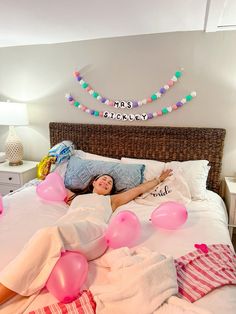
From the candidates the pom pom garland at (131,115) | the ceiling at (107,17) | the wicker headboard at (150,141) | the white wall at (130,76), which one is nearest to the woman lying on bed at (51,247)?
the wicker headboard at (150,141)

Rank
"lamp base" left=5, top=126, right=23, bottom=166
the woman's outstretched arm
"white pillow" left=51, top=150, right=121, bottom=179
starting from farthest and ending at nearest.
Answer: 1. "lamp base" left=5, top=126, right=23, bottom=166
2. "white pillow" left=51, top=150, right=121, bottom=179
3. the woman's outstretched arm

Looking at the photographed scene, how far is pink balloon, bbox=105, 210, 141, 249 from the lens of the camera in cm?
130

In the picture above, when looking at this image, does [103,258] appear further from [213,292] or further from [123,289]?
[213,292]

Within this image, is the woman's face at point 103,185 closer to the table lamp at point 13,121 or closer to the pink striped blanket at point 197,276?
the pink striped blanket at point 197,276

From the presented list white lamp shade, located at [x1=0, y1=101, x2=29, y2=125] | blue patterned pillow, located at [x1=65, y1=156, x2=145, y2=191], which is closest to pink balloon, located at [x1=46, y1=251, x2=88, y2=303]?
blue patterned pillow, located at [x1=65, y1=156, x2=145, y2=191]

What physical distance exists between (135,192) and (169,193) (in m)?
0.28

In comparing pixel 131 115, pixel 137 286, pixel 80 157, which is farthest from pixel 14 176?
pixel 137 286

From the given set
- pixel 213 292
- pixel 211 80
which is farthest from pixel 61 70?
pixel 213 292

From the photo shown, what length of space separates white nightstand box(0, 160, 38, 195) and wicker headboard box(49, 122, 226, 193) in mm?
470

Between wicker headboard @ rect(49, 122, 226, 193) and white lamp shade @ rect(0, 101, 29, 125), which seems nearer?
wicker headboard @ rect(49, 122, 226, 193)

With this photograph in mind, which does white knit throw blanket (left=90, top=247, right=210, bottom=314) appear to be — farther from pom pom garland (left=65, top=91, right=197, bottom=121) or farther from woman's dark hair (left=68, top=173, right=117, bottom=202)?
pom pom garland (left=65, top=91, right=197, bottom=121)

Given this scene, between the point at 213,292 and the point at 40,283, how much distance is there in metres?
0.73

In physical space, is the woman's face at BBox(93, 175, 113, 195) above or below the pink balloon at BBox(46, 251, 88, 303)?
above

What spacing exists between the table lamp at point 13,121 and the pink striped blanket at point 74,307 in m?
2.13
